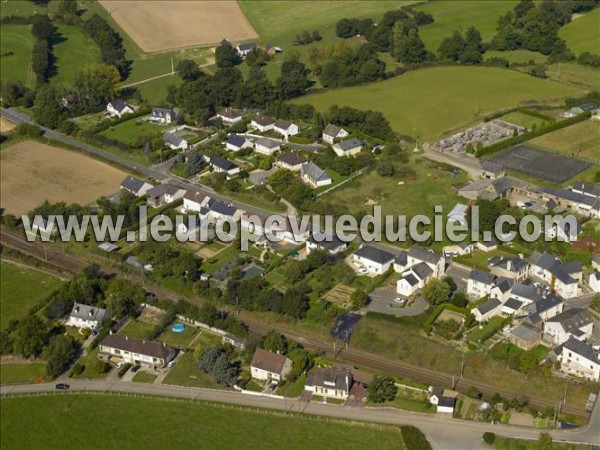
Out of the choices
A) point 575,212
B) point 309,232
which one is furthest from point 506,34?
point 309,232

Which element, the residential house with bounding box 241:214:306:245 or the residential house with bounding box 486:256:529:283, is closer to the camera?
the residential house with bounding box 486:256:529:283

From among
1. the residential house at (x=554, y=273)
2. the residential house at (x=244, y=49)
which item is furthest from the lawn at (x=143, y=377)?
the residential house at (x=244, y=49)

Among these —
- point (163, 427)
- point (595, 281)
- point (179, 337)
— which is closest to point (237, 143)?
point (179, 337)

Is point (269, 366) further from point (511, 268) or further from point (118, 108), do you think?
point (118, 108)

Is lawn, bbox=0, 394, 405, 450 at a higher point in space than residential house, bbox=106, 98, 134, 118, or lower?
lower

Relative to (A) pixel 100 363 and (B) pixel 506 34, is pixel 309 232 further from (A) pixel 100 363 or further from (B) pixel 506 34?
(B) pixel 506 34

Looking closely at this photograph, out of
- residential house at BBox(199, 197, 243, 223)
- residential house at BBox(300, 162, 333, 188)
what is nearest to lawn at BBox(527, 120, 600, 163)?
residential house at BBox(300, 162, 333, 188)

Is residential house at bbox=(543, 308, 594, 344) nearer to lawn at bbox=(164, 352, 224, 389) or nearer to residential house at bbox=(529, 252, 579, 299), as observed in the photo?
residential house at bbox=(529, 252, 579, 299)
